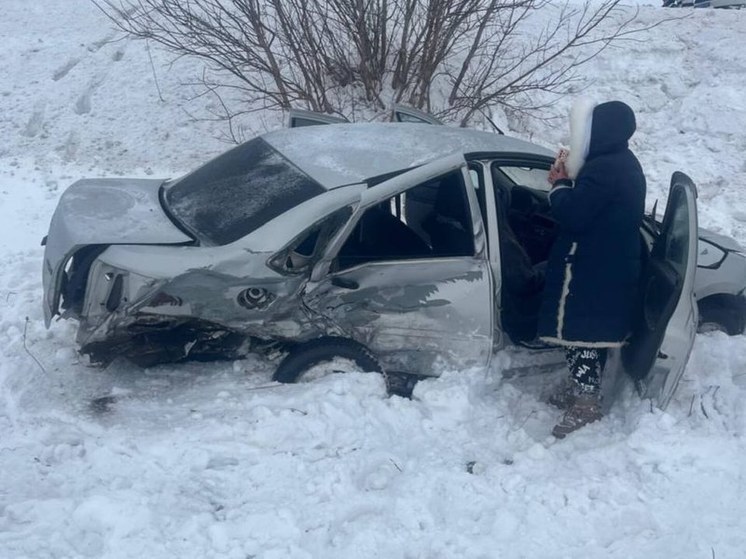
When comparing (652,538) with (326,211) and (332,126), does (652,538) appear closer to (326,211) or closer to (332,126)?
(326,211)

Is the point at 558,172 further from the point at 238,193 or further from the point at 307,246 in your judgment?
the point at 238,193

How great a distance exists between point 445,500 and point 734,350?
2239mm

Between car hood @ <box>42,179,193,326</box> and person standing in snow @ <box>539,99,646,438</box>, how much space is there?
201 cm

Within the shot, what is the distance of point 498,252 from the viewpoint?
14.4ft

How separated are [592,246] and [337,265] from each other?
1361 mm

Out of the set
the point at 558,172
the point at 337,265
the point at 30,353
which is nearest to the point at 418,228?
the point at 337,265

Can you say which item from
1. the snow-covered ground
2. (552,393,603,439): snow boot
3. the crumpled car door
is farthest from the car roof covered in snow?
(552,393,603,439): snow boot

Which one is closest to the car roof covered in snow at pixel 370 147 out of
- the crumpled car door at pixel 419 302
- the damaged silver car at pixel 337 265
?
the damaged silver car at pixel 337 265

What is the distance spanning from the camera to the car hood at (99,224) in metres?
4.07

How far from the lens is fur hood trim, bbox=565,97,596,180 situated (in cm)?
400

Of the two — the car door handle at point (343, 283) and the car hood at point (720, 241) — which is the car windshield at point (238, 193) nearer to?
the car door handle at point (343, 283)

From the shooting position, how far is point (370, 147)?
470 centimetres

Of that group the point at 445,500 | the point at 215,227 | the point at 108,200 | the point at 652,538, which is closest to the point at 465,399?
the point at 445,500

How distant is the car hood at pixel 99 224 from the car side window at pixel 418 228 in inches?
37.6
